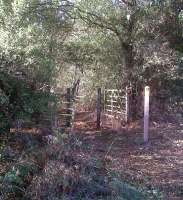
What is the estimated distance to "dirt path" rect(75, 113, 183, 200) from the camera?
8.22m

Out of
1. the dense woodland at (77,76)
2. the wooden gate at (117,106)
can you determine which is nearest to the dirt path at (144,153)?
the dense woodland at (77,76)

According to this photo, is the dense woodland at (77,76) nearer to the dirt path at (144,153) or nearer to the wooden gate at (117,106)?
the dirt path at (144,153)

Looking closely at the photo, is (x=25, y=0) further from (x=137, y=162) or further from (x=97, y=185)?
(x=97, y=185)

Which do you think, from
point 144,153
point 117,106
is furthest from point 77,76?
point 144,153

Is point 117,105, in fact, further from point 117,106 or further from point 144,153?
point 144,153

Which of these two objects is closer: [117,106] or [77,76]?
[117,106]

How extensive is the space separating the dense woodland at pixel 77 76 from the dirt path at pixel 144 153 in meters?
0.14

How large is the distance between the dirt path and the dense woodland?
0.47ft

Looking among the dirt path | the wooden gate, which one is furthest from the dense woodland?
the wooden gate

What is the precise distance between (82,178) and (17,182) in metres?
0.93

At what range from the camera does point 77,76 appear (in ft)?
70.5

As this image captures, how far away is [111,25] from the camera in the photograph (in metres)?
15.9

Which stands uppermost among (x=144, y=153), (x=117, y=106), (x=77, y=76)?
(x=77, y=76)

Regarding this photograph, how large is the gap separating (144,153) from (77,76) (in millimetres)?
11000
